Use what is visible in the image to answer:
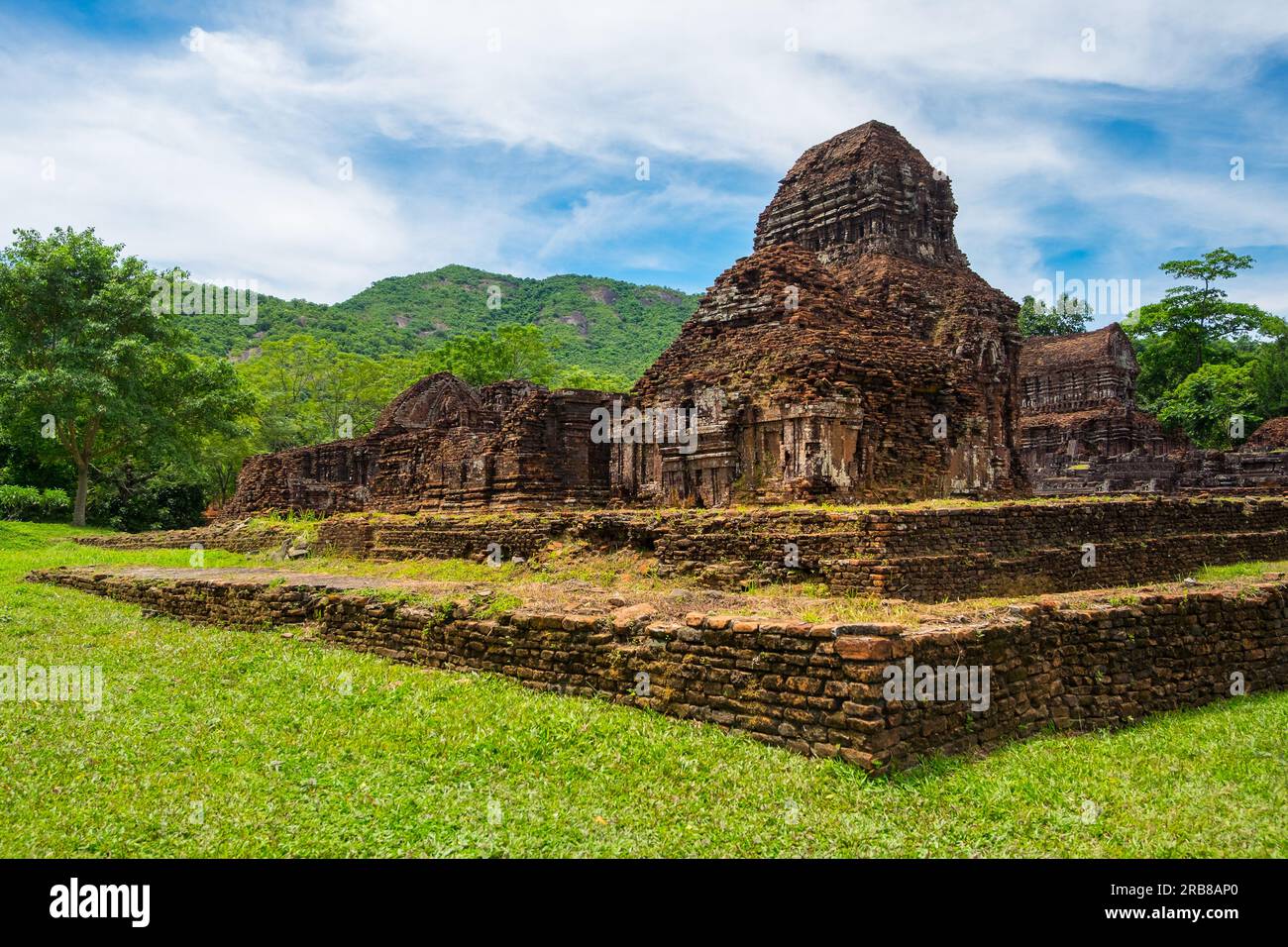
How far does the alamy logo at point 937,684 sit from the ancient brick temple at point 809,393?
8.21 m

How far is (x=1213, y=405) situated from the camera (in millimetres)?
41594

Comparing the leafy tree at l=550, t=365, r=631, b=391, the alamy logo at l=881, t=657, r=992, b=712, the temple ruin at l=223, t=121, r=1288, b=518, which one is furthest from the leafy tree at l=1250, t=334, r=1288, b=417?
the alamy logo at l=881, t=657, r=992, b=712

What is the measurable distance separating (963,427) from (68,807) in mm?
15264

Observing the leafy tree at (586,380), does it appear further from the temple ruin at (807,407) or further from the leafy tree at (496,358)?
the temple ruin at (807,407)

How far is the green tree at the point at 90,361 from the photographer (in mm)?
27438

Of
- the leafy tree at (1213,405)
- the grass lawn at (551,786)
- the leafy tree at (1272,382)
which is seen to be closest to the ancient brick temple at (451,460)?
the grass lawn at (551,786)

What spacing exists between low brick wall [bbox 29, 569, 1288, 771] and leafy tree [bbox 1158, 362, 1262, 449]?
38.6 meters

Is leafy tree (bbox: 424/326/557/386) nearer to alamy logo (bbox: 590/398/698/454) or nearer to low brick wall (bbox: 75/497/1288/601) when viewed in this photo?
alamy logo (bbox: 590/398/698/454)

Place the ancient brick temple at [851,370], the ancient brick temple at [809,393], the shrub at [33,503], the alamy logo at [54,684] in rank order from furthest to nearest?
the shrub at [33,503] → the ancient brick temple at [809,393] → the ancient brick temple at [851,370] → the alamy logo at [54,684]

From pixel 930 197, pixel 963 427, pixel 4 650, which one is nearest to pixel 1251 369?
pixel 930 197

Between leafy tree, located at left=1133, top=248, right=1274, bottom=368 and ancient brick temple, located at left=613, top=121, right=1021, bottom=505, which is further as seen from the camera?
leafy tree, located at left=1133, top=248, right=1274, bottom=368

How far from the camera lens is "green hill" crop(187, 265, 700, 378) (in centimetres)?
7300
